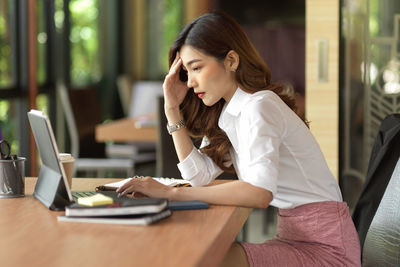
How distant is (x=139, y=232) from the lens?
1375mm

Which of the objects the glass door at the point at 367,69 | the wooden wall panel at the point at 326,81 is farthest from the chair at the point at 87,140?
the glass door at the point at 367,69

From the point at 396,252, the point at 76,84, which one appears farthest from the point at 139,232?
the point at 76,84

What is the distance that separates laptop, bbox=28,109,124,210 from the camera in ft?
5.19

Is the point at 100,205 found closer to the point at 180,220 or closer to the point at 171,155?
the point at 180,220

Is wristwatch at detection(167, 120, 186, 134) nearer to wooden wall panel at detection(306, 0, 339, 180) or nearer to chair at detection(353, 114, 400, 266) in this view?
chair at detection(353, 114, 400, 266)

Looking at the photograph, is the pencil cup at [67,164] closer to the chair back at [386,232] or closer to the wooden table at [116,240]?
the wooden table at [116,240]

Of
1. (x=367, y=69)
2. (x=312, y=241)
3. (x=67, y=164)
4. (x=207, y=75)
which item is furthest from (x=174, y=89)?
(x=367, y=69)

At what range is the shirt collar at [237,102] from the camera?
1.83 meters

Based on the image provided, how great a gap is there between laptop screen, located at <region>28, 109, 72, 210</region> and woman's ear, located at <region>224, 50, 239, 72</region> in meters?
0.52

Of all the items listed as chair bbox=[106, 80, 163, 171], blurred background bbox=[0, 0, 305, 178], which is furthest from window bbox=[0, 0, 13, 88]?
chair bbox=[106, 80, 163, 171]

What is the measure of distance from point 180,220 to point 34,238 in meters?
0.32

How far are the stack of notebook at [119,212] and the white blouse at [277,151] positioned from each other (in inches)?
10.7

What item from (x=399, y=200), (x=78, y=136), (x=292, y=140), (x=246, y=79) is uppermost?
(x=246, y=79)

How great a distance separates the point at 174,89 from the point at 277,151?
51 centimetres
